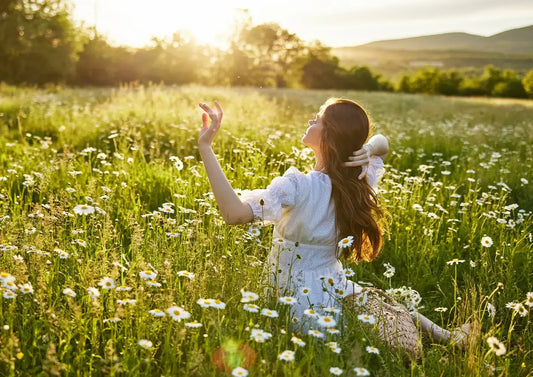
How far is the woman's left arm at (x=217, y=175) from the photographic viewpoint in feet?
8.24

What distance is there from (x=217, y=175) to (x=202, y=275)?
54cm

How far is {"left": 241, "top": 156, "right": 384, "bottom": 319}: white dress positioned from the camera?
8.89 feet

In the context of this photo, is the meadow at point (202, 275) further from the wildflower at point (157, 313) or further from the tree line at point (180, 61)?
the tree line at point (180, 61)

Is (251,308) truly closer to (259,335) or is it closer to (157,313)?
(259,335)

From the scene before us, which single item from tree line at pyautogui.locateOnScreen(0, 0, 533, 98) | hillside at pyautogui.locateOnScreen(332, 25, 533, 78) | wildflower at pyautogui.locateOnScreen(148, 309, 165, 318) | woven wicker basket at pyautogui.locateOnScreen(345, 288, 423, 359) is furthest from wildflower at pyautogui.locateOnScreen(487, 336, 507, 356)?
hillside at pyautogui.locateOnScreen(332, 25, 533, 78)

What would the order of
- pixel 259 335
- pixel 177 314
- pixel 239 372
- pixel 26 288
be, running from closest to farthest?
1. pixel 239 372
2. pixel 259 335
3. pixel 177 314
4. pixel 26 288

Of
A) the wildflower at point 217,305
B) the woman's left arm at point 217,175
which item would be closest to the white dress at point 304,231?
the woman's left arm at point 217,175

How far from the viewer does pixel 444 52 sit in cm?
15138

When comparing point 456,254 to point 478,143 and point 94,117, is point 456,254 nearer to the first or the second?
point 478,143

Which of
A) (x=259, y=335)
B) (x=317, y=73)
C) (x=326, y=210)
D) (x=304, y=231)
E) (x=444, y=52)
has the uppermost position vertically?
(x=444, y=52)

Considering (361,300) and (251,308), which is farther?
(361,300)

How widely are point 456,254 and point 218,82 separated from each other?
3927 cm

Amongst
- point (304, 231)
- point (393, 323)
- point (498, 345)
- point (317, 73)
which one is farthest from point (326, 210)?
point (317, 73)

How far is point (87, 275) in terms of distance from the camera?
2.59m
